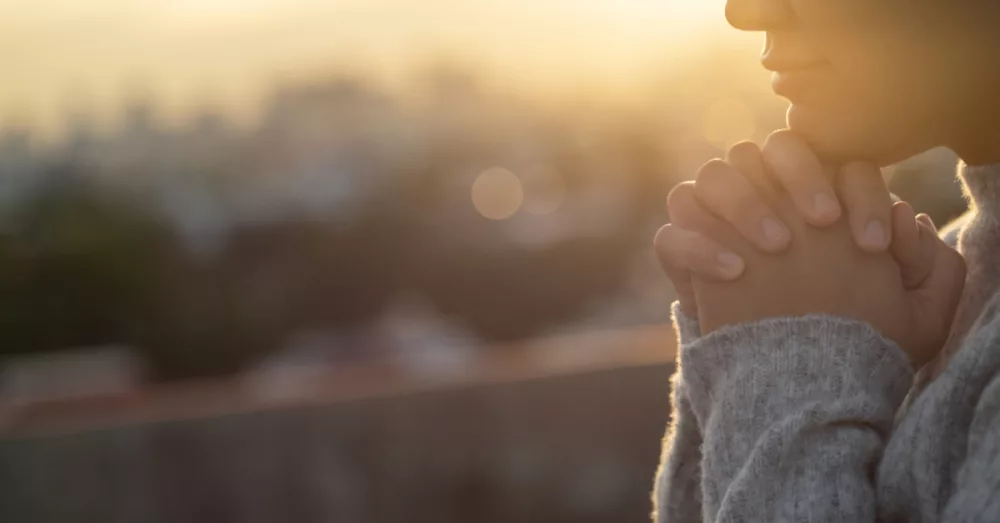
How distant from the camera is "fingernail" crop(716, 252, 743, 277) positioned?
3.20 feet

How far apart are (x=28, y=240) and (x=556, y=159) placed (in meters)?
18.3

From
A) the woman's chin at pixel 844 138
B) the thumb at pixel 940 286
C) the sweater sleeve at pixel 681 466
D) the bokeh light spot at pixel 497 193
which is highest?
the bokeh light spot at pixel 497 193

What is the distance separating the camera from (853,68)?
3.03 ft

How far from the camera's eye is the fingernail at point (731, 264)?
97 centimetres

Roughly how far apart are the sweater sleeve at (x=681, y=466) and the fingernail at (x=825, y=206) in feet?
0.69

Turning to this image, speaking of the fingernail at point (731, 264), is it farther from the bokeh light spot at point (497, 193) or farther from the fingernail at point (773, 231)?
the bokeh light spot at point (497, 193)

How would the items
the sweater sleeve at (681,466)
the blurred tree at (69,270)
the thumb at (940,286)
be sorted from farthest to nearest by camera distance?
the blurred tree at (69,270) → the sweater sleeve at (681,466) → the thumb at (940,286)

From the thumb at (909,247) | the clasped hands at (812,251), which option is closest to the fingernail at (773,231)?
the clasped hands at (812,251)

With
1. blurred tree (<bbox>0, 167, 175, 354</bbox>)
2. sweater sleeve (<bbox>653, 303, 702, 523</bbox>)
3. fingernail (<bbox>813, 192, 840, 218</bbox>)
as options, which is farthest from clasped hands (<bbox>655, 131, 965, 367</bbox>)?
blurred tree (<bbox>0, 167, 175, 354</bbox>)

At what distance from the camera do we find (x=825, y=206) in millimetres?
937

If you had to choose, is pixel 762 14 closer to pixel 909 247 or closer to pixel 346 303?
pixel 909 247

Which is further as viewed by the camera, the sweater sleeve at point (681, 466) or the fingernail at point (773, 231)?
the sweater sleeve at point (681, 466)

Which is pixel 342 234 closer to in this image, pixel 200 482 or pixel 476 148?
pixel 476 148

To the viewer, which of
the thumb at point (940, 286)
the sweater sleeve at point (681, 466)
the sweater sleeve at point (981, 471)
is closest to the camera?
the sweater sleeve at point (981, 471)
